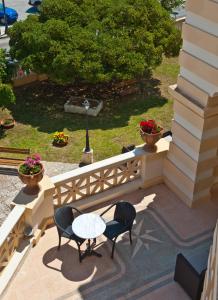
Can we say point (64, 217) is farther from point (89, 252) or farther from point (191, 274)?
point (191, 274)

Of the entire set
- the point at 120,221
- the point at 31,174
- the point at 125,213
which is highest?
the point at 31,174

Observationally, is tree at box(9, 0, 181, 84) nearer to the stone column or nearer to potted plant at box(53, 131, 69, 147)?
potted plant at box(53, 131, 69, 147)

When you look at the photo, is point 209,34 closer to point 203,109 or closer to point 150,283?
point 203,109

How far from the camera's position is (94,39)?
86.9ft

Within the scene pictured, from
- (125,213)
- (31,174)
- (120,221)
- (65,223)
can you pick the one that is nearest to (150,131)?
(125,213)

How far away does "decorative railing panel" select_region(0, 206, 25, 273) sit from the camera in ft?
36.6

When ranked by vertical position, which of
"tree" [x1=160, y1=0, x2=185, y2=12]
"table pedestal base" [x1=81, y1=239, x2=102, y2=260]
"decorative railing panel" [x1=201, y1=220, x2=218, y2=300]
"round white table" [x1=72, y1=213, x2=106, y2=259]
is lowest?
"table pedestal base" [x1=81, y1=239, x2=102, y2=260]

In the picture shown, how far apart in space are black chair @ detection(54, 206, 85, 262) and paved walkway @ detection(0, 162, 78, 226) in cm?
658

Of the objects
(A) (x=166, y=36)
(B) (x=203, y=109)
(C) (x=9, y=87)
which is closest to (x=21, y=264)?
(B) (x=203, y=109)

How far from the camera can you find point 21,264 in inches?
467

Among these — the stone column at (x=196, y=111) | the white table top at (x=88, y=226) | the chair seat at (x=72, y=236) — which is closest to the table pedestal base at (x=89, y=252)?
the chair seat at (x=72, y=236)

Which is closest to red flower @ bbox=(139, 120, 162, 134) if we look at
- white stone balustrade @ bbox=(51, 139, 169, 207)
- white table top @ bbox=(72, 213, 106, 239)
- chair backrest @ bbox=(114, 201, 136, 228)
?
white stone balustrade @ bbox=(51, 139, 169, 207)

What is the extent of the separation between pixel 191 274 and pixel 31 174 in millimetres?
4761

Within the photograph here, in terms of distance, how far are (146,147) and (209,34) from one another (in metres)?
4.35
